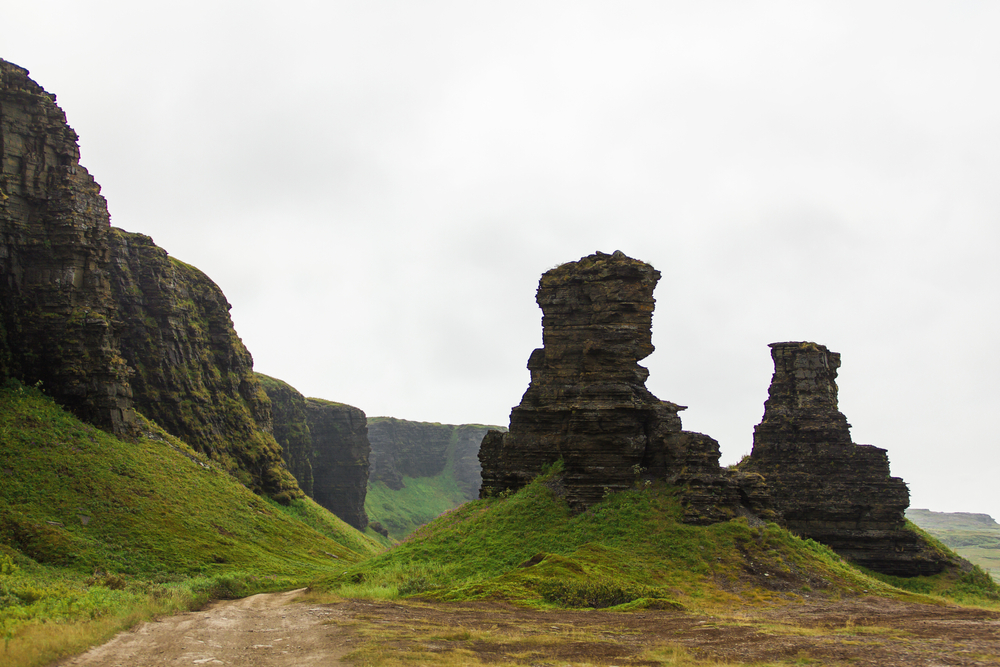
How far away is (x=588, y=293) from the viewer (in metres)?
43.7

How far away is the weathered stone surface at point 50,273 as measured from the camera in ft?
171

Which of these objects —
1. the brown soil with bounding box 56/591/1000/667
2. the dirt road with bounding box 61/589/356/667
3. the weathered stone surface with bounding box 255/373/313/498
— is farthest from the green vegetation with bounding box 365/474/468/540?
the brown soil with bounding box 56/591/1000/667

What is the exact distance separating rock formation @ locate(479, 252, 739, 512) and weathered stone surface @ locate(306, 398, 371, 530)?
7800 cm

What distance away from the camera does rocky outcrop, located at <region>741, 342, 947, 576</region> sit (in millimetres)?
53906

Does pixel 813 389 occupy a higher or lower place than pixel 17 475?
higher

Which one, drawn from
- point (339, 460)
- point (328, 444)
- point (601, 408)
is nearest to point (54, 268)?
point (601, 408)

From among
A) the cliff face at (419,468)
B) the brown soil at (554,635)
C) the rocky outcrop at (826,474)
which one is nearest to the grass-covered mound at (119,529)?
the brown soil at (554,635)

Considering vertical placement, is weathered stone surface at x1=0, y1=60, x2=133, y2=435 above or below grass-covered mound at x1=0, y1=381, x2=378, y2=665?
above

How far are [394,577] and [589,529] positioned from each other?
10.3 m

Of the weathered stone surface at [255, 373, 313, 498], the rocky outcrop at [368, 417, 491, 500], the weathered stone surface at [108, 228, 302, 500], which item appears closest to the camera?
the weathered stone surface at [108, 228, 302, 500]

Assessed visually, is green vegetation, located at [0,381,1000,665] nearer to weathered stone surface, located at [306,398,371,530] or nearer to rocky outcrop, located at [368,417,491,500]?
weathered stone surface, located at [306,398,371,530]

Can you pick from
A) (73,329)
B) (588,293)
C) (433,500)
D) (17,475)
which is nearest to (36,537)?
A: (17,475)

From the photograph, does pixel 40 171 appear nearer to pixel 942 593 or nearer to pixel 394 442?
pixel 942 593

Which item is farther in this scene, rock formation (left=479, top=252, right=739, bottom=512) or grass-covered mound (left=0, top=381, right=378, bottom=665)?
rock formation (left=479, top=252, right=739, bottom=512)
